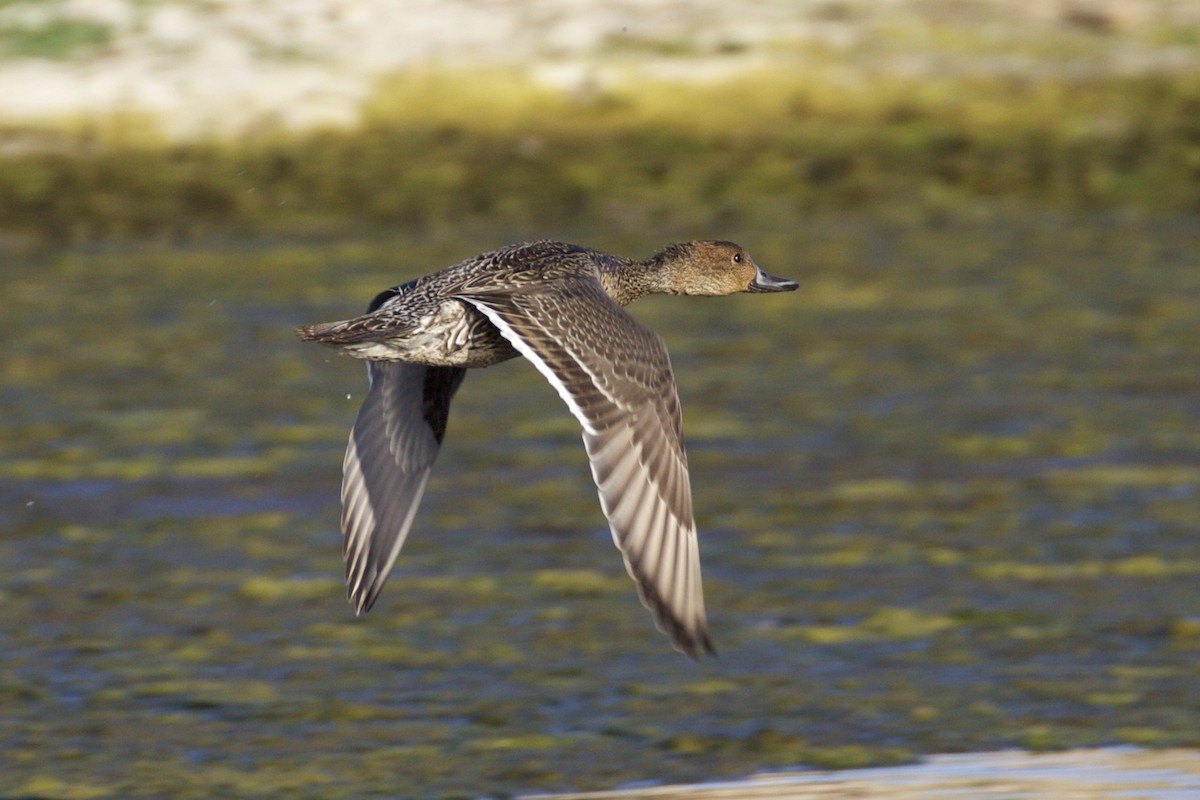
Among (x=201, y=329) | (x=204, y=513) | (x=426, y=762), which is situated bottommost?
(x=426, y=762)

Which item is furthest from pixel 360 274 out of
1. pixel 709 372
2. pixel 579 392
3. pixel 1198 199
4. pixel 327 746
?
pixel 579 392

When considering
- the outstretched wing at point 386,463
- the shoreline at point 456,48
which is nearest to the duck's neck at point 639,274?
the outstretched wing at point 386,463

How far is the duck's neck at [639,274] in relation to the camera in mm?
7672

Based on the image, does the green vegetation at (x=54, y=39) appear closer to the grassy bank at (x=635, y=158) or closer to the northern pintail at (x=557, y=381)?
the grassy bank at (x=635, y=158)

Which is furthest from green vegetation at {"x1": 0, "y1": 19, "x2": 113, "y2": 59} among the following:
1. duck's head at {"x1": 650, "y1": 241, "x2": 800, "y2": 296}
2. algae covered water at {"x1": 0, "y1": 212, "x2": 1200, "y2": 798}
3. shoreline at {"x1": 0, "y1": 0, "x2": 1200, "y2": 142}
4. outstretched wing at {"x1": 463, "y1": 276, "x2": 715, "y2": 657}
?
outstretched wing at {"x1": 463, "y1": 276, "x2": 715, "y2": 657}

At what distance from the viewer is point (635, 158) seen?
16.9 meters

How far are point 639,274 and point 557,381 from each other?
5.69 feet

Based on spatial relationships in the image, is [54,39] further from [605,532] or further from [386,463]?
[386,463]

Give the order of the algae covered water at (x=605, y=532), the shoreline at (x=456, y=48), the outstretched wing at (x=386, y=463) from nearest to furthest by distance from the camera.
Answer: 1. the outstretched wing at (x=386, y=463)
2. the algae covered water at (x=605, y=532)
3. the shoreline at (x=456, y=48)

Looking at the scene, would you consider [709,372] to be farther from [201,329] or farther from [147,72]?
[147,72]

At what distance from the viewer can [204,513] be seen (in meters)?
11.0

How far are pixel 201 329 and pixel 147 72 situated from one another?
3642 mm

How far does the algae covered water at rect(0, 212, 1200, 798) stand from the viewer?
8.16 m

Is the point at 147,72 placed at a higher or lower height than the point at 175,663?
higher
